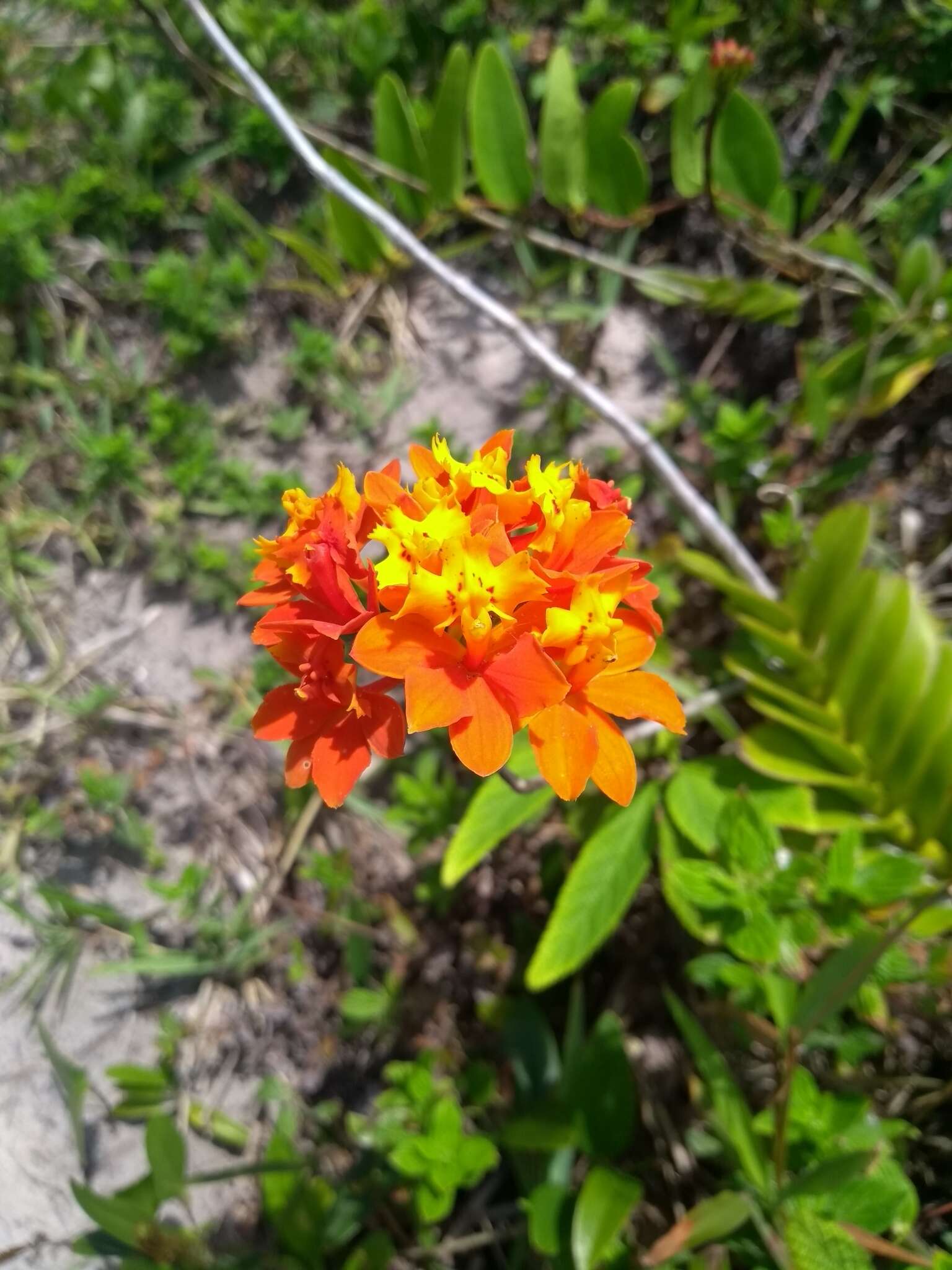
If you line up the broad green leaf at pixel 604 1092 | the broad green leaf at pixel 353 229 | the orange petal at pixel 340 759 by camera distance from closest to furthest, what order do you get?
the orange petal at pixel 340 759 < the broad green leaf at pixel 604 1092 < the broad green leaf at pixel 353 229

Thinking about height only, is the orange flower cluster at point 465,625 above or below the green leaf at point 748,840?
above

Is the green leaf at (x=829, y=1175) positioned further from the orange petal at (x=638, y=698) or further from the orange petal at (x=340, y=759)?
the orange petal at (x=340, y=759)

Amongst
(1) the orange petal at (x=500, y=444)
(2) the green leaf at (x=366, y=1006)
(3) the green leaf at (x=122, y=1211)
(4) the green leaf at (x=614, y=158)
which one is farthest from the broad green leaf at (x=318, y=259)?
(3) the green leaf at (x=122, y=1211)

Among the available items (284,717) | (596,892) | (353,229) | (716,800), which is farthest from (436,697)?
(353,229)

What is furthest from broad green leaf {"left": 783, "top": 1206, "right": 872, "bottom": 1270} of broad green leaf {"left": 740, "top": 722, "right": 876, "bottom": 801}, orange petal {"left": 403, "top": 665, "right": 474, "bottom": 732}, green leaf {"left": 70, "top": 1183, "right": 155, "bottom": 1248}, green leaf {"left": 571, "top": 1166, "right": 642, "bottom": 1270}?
green leaf {"left": 70, "top": 1183, "right": 155, "bottom": 1248}

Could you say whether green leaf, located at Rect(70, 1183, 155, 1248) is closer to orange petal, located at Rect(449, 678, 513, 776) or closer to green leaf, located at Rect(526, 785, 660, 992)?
green leaf, located at Rect(526, 785, 660, 992)
